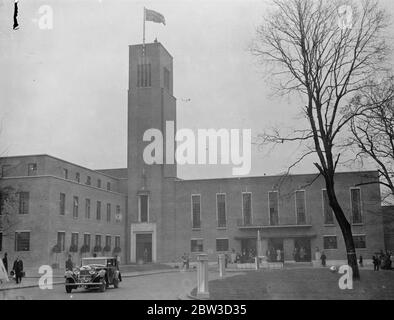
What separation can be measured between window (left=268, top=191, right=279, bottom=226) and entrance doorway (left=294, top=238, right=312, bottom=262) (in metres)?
2.49

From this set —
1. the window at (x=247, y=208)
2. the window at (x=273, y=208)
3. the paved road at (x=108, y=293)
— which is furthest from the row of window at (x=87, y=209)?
the paved road at (x=108, y=293)

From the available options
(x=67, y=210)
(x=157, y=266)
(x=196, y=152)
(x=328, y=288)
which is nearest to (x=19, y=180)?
(x=67, y=210)

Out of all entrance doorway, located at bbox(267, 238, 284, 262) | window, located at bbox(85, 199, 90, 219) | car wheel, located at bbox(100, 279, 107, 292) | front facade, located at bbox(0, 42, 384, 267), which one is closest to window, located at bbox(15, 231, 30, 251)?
front facade, located at bbox(0, 42, 384, 267)

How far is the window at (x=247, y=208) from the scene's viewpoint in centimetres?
4566

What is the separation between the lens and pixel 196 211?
155 feet

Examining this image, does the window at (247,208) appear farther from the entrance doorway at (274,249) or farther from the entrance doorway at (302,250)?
the entrance doorway at (302,250)

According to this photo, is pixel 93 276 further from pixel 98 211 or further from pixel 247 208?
pixel 247 208

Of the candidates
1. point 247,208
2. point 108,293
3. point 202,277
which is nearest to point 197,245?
point 247,208

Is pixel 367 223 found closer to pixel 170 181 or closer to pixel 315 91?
pixel 170 181

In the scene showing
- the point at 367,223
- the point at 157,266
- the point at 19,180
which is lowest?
the point at 157,266

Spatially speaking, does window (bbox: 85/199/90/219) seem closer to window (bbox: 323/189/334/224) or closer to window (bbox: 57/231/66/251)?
window (bbox: 57/231/66/251)

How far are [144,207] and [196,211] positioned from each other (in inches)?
196
